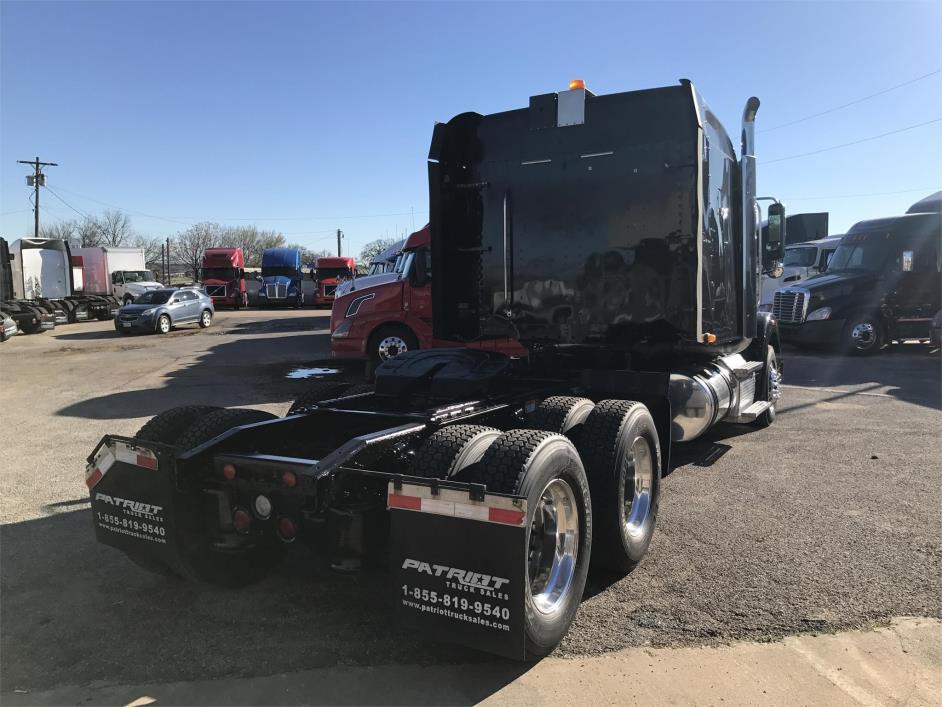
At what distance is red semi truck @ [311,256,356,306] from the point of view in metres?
40.0

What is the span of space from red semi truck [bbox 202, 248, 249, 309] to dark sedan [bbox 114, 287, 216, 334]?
40.0 feet

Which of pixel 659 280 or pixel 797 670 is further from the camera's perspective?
pixel 659 280

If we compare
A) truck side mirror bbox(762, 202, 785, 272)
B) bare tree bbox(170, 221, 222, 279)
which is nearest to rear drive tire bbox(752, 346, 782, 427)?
truck side mirror bbox(762, 202, 785, 272)

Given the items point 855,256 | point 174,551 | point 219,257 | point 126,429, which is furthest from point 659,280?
point 219,257

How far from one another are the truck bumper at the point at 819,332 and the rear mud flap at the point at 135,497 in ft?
50.0

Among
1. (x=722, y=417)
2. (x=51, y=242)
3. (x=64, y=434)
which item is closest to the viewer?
(x=722, y=417)

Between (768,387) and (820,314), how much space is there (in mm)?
8868

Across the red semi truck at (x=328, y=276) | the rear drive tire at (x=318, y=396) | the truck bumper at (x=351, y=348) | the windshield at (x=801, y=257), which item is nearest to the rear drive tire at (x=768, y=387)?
the rear drive tire at (x=318, y=396)

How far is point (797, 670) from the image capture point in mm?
3049

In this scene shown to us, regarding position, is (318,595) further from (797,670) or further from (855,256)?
(855,256)

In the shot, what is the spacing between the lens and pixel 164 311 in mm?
23781

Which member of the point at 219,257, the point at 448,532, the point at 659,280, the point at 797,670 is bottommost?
the point at 797,670

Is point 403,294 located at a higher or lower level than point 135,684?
higher

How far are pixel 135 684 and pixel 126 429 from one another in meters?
6.06
